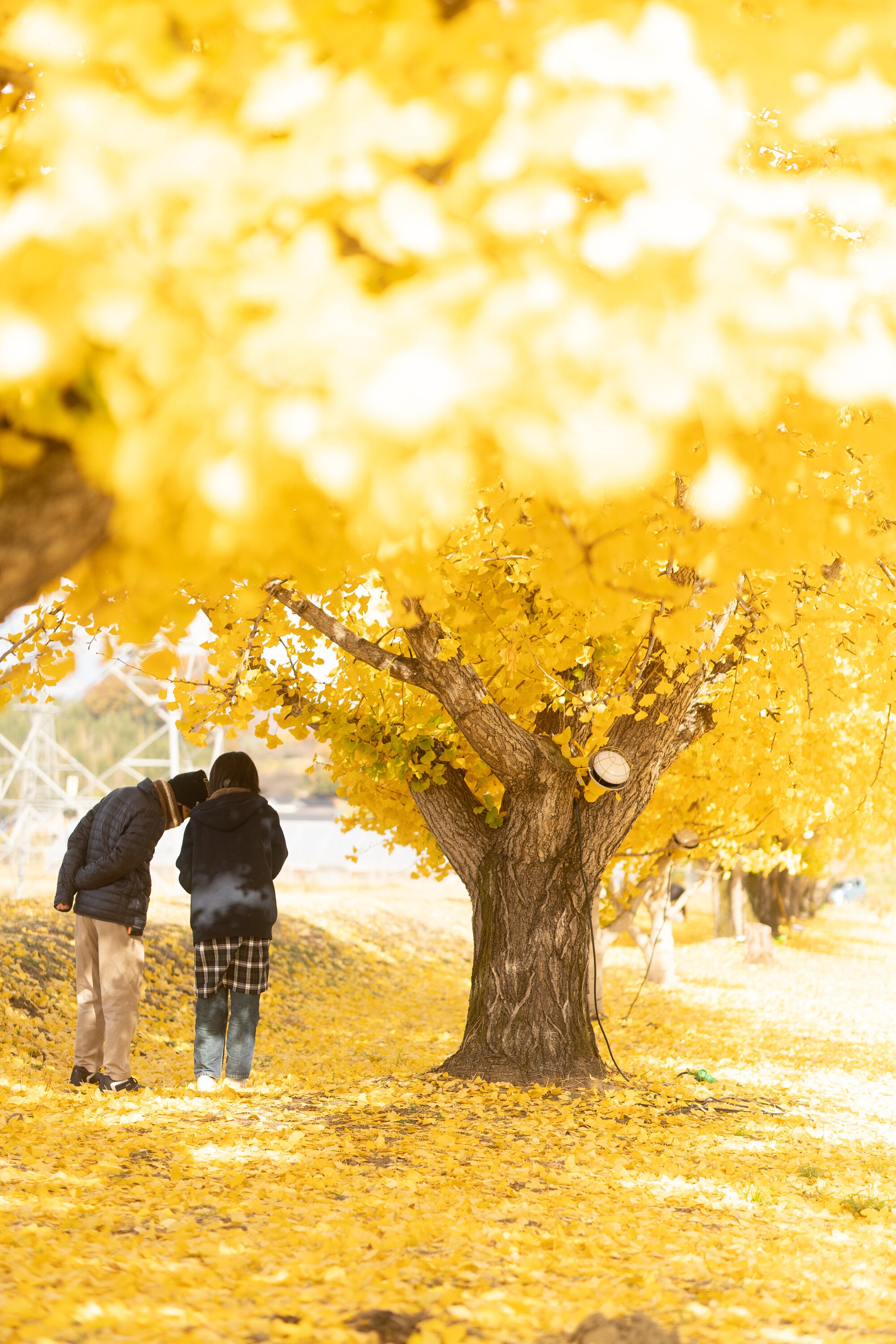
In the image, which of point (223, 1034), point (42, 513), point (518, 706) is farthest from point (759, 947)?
point (42, 513)

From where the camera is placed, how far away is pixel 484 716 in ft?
20.2

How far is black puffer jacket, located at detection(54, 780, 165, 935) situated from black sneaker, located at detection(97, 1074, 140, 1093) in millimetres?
781

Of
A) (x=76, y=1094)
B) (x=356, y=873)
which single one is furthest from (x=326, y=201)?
(x=356, y=873)

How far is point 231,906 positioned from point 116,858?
0.66 metres

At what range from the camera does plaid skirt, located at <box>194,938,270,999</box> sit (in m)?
5.98

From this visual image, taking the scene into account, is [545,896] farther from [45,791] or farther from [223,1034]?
[45,791]

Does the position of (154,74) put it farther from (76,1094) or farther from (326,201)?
(76,1094)

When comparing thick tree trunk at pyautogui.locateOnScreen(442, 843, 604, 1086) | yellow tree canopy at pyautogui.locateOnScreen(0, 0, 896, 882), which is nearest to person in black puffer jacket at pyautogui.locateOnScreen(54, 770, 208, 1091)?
thick tree trunk at pyautogui.locateOnScreen(442, 843, 604, 1086)

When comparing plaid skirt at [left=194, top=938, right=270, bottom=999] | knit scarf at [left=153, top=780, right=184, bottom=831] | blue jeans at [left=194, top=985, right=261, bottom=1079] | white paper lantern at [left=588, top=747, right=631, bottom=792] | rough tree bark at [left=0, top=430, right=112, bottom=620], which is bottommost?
blue jeans at [left=194, top=985, right=261, bottom=1079]

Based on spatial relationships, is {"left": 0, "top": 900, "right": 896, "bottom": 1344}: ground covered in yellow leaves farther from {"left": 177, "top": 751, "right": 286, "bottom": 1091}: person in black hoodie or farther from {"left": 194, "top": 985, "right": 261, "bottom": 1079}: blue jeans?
{"left": 177, "top": 751, "right": 286, "bottom": 1091}: person in black hoodie

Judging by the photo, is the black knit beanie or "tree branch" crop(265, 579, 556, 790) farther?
the black knit beanie

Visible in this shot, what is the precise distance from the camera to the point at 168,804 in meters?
5.99

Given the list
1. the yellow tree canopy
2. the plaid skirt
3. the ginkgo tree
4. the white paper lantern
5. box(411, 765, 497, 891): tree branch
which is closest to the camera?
the yellow tree canopy

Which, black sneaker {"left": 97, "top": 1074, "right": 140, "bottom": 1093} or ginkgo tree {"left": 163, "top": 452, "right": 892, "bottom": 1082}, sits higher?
ginkgo tree {"left": 163, "top": 452, "right": 892, "bottom": 1082}
